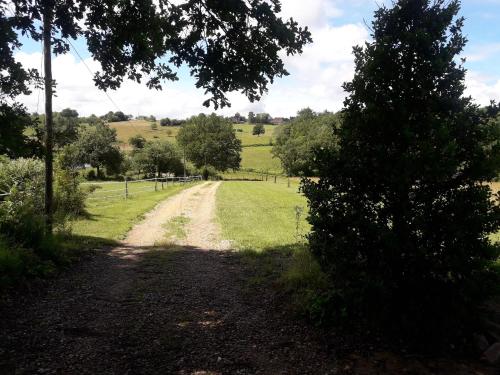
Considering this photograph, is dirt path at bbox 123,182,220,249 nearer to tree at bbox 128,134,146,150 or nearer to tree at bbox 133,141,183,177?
tree at bbox 133,141,183,177

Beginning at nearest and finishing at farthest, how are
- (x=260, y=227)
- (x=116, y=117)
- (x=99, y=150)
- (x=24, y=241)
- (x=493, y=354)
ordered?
(x=493, y=354), (x=24, y=241), (x=260, y=227), (x=99, y=150), (x=116, y=117)

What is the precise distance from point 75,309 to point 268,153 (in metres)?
105

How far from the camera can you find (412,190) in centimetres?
527

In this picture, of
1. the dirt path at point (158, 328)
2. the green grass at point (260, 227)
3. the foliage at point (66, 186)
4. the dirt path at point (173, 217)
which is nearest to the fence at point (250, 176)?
the green grass at point (260, 227)

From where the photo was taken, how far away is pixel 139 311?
696cm

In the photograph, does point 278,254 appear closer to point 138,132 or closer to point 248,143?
point 138,132

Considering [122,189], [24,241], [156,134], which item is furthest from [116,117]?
[24,241]

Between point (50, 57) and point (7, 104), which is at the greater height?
point (50, 57)

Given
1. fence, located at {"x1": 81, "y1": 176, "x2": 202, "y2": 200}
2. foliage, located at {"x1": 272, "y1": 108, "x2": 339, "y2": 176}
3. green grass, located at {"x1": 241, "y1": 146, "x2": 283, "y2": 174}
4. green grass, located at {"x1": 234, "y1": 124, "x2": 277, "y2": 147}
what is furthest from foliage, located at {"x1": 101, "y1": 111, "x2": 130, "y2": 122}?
fence, located at {"x1": 81, "y1": 176, "x2": 202, "y2": 200}

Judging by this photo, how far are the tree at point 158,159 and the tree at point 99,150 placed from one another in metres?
4.06

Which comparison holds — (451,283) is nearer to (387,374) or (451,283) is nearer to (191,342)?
(387,374)

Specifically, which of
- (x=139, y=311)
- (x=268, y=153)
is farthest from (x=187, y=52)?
(x=268, y=153)

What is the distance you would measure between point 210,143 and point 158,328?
80923 millimetres

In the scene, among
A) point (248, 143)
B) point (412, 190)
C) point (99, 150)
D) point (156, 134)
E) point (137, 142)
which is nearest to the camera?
point (412, 190)
